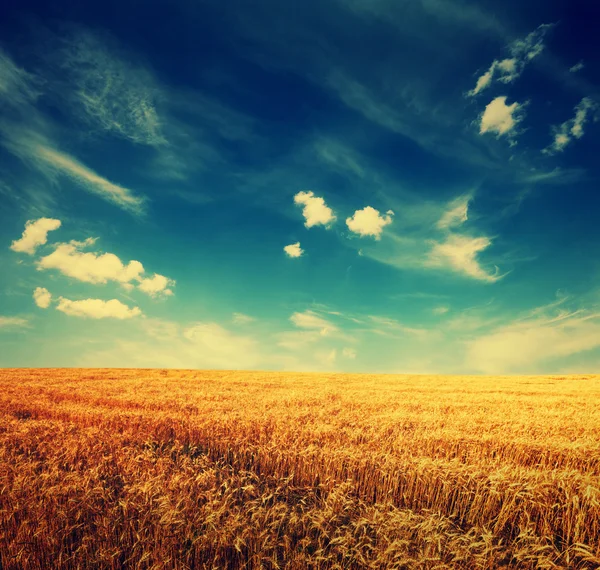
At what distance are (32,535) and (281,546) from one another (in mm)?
2611

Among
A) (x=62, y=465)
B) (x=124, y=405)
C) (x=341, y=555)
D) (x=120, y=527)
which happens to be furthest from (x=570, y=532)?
(x=124, y=405)

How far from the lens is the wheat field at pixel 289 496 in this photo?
356 centimetres

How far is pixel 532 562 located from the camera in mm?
3691

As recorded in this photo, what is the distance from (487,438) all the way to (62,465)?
27.9ft

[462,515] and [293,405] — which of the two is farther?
[293,405]

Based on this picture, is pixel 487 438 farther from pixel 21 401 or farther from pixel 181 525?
pixel 21 401

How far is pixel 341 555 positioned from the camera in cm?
370

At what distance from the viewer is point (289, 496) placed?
513 cm

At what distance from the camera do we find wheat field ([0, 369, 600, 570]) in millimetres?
3562

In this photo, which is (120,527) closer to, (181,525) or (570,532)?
(181,525)

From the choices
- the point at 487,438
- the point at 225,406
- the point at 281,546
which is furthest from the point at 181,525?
the point at 225,406

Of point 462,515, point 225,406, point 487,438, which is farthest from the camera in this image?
point 225,406

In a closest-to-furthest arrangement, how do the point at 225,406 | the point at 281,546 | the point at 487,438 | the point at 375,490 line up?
the point at 281,546 → the point at 375,490 → the point at 487,438 → the point at 225,406

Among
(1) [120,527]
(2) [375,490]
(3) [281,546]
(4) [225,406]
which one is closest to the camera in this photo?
(3) [281,546]
